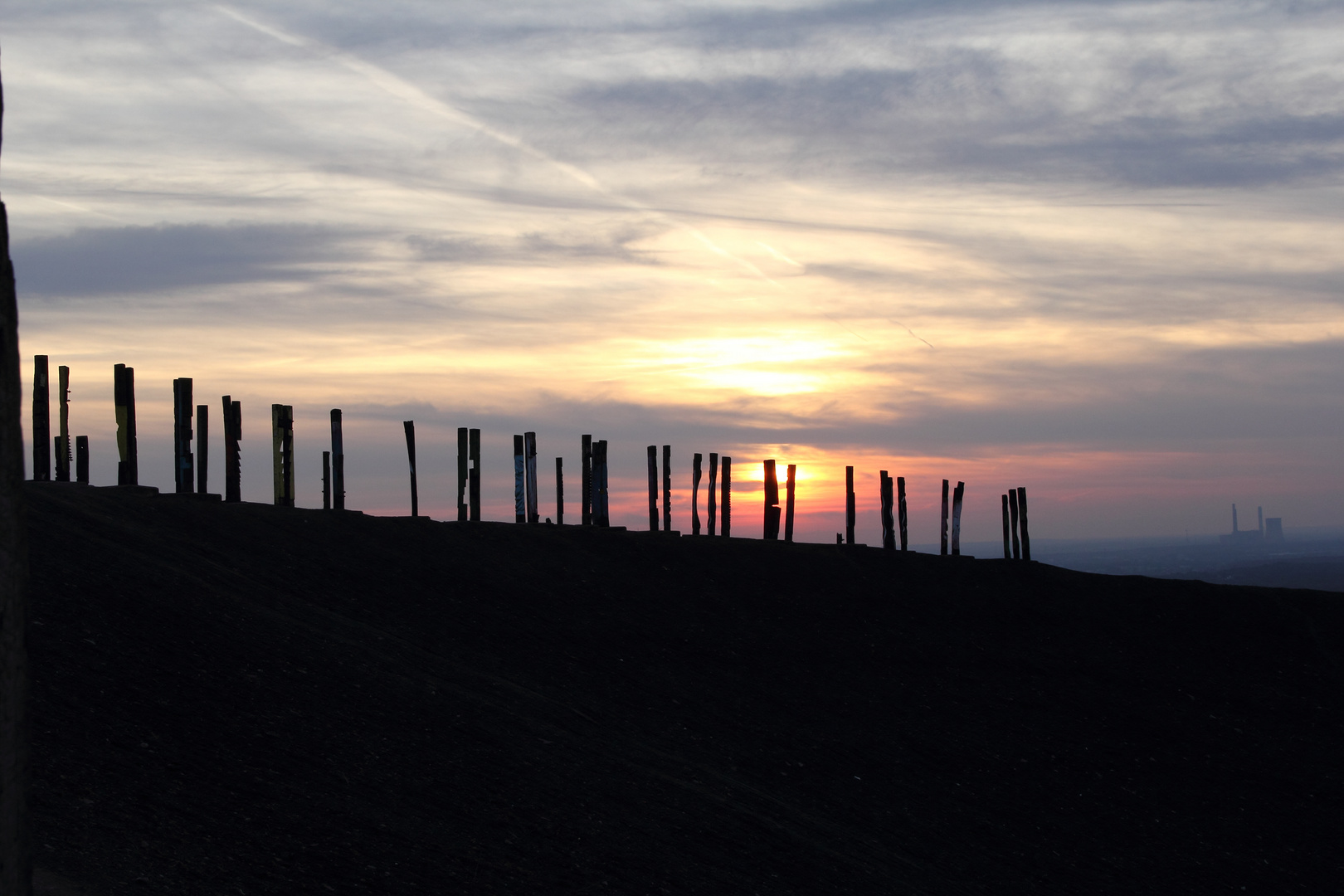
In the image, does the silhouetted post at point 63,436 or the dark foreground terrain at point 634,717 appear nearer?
the dark foreground terrain at point 634,717

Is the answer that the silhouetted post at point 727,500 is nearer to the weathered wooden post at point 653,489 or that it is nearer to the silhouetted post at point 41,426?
the weathered wooden post at point 653,489

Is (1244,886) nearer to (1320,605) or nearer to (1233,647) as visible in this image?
(1233,647)

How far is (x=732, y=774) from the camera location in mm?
13578

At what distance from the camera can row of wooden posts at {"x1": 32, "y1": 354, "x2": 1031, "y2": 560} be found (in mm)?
21359

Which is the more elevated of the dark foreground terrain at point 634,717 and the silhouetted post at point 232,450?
the silhouetted post at point 232,450

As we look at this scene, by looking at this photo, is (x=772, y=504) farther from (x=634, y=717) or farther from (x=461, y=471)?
(x=634, y=717)

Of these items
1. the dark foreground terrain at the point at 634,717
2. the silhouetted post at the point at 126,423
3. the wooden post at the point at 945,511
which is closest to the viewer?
the dark foreground terrain at the point at 634,717

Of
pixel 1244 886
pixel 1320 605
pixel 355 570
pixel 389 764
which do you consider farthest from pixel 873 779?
pixel 1320 605

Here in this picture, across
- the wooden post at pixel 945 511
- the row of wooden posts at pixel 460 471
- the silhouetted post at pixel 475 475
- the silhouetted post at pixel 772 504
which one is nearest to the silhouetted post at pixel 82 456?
the row of wooden posts at pixel 460 471

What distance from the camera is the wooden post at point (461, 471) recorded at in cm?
2584

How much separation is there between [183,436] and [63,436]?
7.78ft

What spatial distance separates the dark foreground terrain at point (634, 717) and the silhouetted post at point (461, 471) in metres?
2.68

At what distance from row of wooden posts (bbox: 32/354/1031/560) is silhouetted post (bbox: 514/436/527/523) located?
19 mm

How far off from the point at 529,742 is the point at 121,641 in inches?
158
